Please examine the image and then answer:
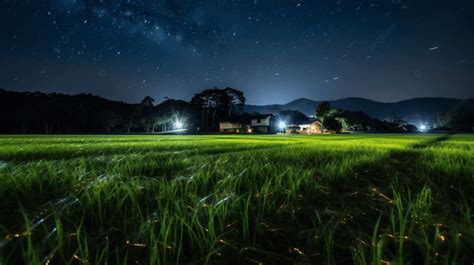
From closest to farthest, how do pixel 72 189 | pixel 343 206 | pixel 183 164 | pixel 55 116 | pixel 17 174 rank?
pixel 343 206, pixel 72 189, pixel 17 174, pixel 183 164, pixel 55 116

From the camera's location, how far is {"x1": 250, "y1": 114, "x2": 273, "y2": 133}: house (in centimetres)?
6600

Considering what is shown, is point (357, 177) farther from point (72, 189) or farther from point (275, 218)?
point (72, 189)

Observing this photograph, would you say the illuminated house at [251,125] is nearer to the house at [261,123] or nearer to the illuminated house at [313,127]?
the house at [261,123]

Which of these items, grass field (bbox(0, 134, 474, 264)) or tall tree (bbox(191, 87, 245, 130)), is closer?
grass field (bbox(0, 134, 474, 264))

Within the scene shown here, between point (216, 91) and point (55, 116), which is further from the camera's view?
point (216, 91)

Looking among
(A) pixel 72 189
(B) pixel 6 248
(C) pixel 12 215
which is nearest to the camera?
(B) pixel 6 248

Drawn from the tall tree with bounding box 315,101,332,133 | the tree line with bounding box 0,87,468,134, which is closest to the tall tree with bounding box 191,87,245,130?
the tree line with bounding box 0,87,468,134

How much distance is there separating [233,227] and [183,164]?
2244 millimetres

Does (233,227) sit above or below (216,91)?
below

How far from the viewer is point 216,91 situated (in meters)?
55.9

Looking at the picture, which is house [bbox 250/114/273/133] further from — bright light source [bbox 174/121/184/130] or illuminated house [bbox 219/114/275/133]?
bright light source [bbox 174/121/184/130]

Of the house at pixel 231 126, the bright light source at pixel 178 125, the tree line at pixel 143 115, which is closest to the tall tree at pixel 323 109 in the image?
the tree line at pixel 143 115

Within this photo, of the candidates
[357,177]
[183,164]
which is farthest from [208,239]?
[183,164]

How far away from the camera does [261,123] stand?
66.8 meters
